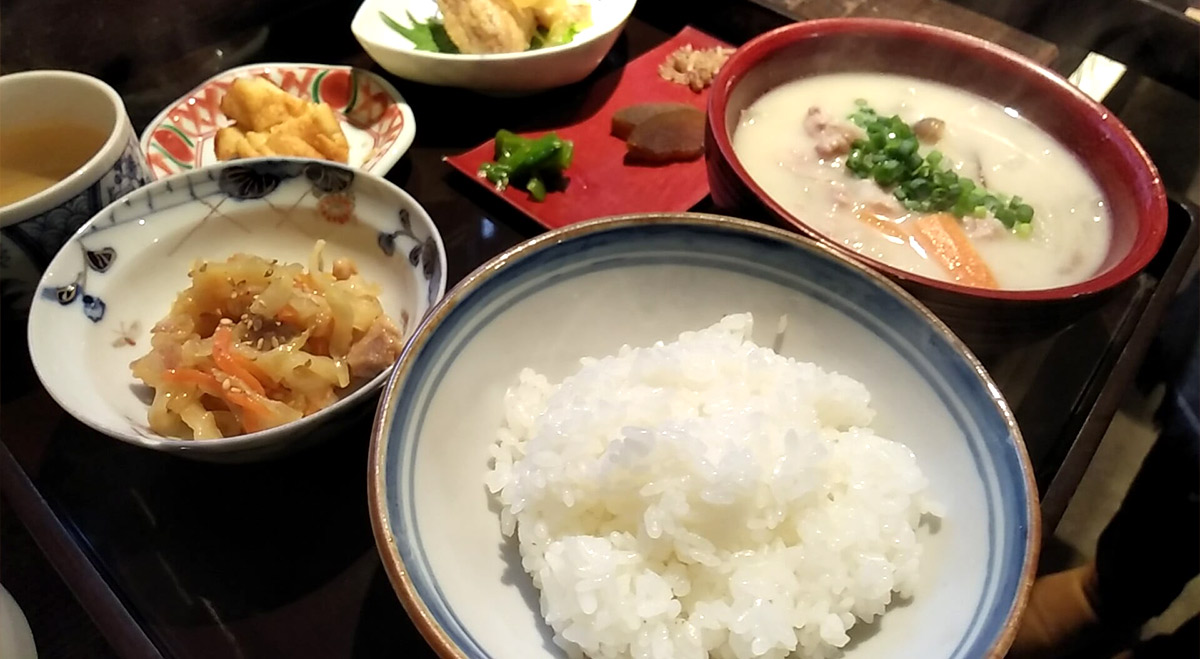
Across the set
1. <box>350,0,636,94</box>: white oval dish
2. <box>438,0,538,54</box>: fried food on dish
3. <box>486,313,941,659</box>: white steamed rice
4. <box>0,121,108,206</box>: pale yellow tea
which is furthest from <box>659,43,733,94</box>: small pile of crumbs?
<box>0,121,108,206</box>: pale yellow tea

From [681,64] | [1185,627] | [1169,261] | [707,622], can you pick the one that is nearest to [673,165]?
[681,64]

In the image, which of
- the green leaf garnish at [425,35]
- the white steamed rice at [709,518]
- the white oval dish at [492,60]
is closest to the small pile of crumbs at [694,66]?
the white oval dish at [492,60]

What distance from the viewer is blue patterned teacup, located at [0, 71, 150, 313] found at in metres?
1.64

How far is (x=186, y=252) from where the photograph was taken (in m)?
1.83

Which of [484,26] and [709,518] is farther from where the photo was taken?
[484,26]

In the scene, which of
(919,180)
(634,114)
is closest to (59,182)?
(634,114)

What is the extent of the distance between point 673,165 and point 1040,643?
132 cm

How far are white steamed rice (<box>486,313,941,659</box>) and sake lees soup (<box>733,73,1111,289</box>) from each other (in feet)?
1.86

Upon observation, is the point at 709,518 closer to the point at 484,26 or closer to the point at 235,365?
the point at 235,365

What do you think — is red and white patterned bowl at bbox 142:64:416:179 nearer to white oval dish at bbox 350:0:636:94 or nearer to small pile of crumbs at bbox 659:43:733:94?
white oval dish at bbox 350:0:636:94

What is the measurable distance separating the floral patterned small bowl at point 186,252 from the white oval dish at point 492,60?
507 millimetres

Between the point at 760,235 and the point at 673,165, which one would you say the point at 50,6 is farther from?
the point at 760,235

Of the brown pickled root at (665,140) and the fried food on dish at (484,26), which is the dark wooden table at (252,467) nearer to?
the fried food on dish at (484,26)

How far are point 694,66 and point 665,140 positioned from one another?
42cm
